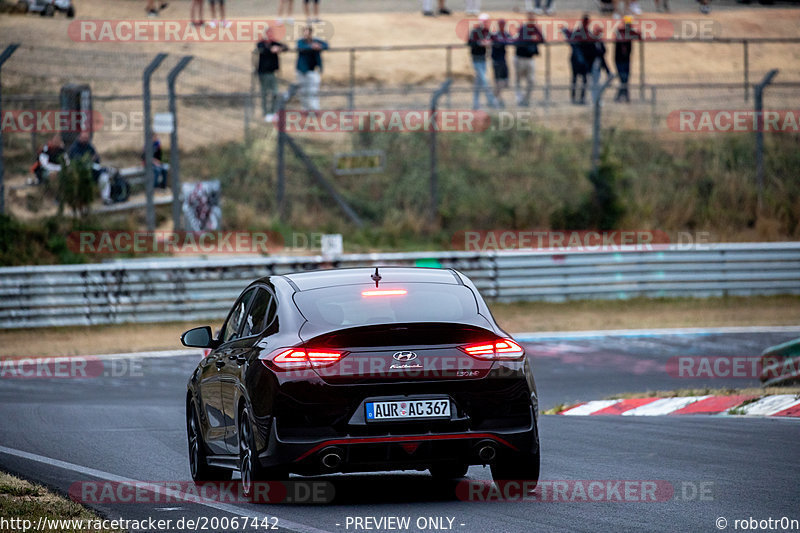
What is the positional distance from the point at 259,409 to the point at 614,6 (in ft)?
139

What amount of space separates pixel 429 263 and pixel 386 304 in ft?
50.5

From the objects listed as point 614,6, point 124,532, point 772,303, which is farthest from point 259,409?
point 614,6

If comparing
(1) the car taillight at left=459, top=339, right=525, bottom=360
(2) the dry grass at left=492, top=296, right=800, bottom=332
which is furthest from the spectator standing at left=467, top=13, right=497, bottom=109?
(1) the car taillight at left=459, top=339, right=525, bottom=360

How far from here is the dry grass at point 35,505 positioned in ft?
24.8

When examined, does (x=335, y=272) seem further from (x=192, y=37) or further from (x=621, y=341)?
(x=192, y=37)

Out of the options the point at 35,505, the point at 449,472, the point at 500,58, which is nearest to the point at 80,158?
the point at 500,58

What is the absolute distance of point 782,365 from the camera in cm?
1487

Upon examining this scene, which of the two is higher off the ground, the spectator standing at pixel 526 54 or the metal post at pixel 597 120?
the spectator standing at pixel 526 54

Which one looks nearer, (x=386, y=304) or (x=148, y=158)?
(x=386, y=304)

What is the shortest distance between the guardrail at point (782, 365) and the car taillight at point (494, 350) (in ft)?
24.6

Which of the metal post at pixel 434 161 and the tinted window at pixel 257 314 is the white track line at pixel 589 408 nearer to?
the tinted window at pixel 257 314

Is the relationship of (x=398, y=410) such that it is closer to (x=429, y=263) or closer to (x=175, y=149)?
(x=429, y=263)

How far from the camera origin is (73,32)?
135ft

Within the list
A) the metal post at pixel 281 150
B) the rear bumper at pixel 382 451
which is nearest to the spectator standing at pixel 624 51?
the metal post at pixel 281 150
